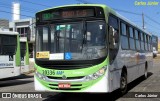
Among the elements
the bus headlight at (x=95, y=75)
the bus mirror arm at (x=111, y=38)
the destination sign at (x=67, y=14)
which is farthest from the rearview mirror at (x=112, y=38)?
the bus headlight at (x=95, y=75)

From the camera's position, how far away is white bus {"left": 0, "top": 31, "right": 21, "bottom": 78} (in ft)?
56.4

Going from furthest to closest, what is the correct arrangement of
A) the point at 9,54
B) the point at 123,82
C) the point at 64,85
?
the point at 9,54
the point at 123,82
the point at 64,85

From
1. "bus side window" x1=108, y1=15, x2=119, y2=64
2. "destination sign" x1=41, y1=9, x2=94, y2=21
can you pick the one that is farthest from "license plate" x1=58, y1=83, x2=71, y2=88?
"destination sign" x1=41, y1=9, x2=94, y2=21

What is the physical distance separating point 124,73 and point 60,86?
3390 mm

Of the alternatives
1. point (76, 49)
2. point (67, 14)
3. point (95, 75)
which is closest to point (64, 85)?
point (95, 75)

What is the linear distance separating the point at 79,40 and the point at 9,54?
28.2 feet

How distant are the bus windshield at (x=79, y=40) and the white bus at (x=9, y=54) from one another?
733 centimetres

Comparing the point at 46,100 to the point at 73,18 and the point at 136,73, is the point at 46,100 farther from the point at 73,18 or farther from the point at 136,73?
the point at 136,73

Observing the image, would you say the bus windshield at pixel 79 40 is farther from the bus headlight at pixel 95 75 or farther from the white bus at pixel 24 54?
the white bus at pixel 24 54

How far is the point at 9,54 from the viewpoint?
698 inches

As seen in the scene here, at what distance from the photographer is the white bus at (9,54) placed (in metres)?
17.2

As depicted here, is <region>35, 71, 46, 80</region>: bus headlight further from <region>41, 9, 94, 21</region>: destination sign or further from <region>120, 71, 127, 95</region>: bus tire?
<region>120, 71, 127, 95</region>: bus tire

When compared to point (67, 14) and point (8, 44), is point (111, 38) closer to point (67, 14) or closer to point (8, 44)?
point (67, 14)

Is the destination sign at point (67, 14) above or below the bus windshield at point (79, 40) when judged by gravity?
above
